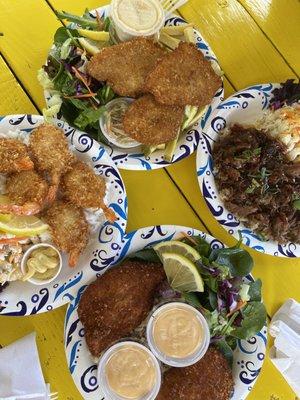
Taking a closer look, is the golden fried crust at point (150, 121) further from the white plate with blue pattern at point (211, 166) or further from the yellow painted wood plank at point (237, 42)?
the yellow painted wood plank at point (237, 42)

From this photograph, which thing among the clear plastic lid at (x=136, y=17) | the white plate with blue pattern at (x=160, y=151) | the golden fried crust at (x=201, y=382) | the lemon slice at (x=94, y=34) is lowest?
the golden fried crust at (x=201, y=382)

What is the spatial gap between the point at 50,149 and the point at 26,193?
0.19 meters

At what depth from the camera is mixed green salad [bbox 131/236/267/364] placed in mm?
1857

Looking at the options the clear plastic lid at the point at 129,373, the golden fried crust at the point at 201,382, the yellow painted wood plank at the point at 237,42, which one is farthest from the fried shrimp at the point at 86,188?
the yellow painted wood plank at the point at 237,42

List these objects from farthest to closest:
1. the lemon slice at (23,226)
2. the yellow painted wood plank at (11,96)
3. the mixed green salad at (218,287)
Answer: the yellow painted wood plank at (11,96) < the mixed green salad at (218,287) < the lemon slice at (23,226)

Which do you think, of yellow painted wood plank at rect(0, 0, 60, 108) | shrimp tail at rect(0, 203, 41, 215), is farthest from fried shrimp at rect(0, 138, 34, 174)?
yellow painted wood plank at rect(0, 0, 60, 108)

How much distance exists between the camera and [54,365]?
1.98m

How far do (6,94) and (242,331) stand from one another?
1.39 metres

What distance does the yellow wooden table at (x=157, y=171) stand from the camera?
199 centimetres

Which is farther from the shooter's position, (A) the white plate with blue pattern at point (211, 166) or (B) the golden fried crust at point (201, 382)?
(A) the white plate with blue pattern at point (211, 166)

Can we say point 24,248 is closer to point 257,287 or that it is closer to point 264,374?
point 257,287

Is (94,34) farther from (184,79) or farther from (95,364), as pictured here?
(95,364)

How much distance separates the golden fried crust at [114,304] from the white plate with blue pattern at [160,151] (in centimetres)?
40

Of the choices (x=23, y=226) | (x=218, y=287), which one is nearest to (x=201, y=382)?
(x=218, y=287)
